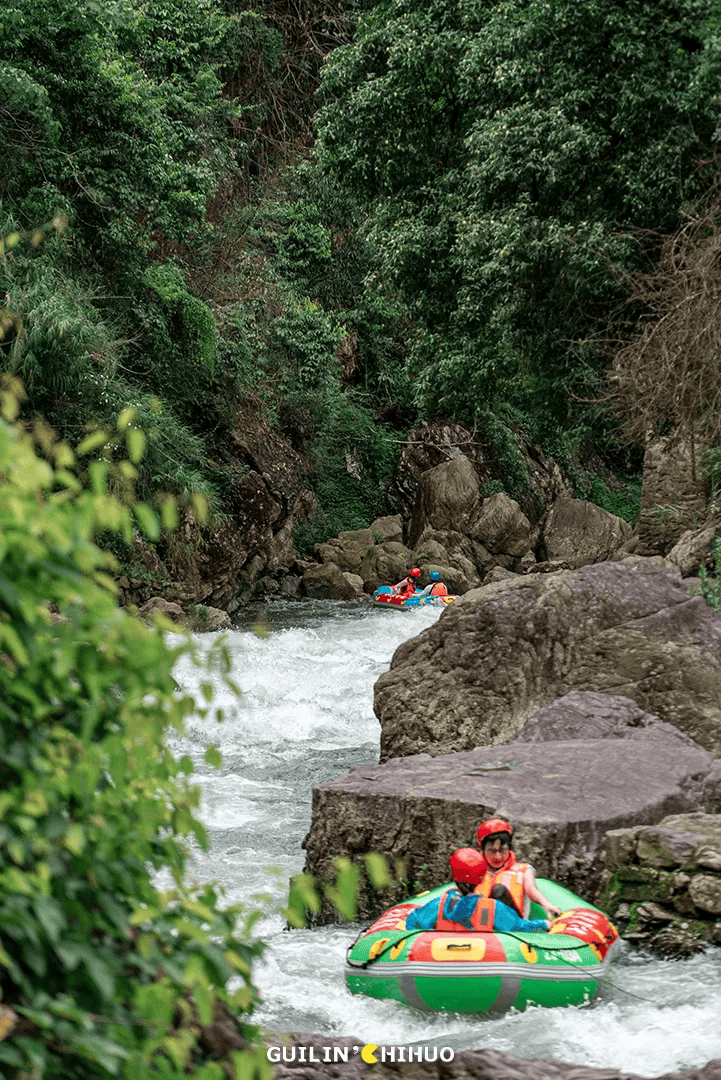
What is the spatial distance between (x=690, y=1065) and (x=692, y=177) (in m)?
9.94

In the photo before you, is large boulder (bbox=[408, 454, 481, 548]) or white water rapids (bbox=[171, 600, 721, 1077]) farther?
large boulder (bbox=[408, 454, 481, 548])

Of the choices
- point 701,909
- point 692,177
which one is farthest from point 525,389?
point 701,909

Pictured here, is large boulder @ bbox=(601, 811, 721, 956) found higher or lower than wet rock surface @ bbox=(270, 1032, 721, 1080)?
lower

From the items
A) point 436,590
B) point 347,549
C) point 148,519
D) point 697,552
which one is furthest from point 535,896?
point 347,549

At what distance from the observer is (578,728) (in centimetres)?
786

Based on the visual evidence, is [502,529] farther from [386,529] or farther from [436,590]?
[436,590]

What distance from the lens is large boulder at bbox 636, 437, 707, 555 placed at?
54.2ft

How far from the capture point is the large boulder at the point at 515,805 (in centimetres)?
609

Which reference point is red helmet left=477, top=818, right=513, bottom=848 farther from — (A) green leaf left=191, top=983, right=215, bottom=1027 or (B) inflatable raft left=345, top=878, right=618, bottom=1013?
(A) green leaf left=191, top=983, right=215, bottom=1027

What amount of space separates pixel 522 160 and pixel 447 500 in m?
15.0

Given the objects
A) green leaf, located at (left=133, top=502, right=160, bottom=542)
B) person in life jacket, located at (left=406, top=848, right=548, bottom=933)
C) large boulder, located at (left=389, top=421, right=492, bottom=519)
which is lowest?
person in life jacket, located at (left=406, top=848, right=548, bottom=933)

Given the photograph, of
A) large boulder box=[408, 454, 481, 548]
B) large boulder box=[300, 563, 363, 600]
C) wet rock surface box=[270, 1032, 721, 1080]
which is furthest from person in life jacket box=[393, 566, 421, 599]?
wet rock surface box=[270, 1032, 721, 1080]

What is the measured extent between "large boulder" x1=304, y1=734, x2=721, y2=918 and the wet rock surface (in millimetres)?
2856

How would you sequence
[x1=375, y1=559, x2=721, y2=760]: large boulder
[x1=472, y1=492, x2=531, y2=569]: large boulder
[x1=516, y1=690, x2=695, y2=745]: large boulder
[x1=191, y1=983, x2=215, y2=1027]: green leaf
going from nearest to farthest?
[x1=191, y1=983, x2=215, y2=1027]: green leaf → [x1=516, y1=690, x2=695, y2=745]: large boulder → [x1=375, y1=559, x2=721, y2=760]: large boulder → [x1=472, y1=492, x2=531, y2=569]: large boulder
